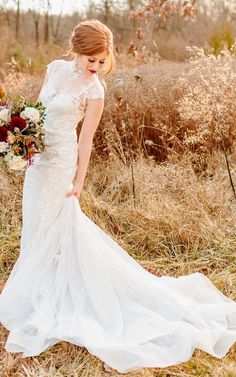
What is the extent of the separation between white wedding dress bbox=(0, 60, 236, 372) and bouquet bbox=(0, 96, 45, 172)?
0.20 m

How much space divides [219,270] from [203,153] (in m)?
1.65

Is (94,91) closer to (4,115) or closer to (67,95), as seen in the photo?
(67,95)

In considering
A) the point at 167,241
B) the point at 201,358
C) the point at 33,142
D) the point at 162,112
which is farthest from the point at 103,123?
the point at 201,358

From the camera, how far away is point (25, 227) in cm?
367

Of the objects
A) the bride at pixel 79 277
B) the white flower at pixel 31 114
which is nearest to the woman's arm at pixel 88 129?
the bride at pixel 79 277

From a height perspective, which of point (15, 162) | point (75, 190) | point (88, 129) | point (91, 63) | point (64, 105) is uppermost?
point (91, 63)

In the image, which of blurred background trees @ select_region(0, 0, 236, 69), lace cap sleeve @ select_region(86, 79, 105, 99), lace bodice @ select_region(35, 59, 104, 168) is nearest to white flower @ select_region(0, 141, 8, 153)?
lace bodice @ select_region(35, 59, 104, 168)

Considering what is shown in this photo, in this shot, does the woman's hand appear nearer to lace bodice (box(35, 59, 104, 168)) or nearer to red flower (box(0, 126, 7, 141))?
lace bodice (box(35, 59, 104, 168))

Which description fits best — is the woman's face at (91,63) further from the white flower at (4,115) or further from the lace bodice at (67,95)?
the white flower at (4,115)

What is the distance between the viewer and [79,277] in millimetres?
3539

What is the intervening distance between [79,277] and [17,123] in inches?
43.5

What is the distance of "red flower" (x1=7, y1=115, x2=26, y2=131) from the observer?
3215 millimetres

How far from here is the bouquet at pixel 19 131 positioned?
3.23 metres

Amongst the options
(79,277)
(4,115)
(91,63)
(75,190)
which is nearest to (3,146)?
(4,115)
